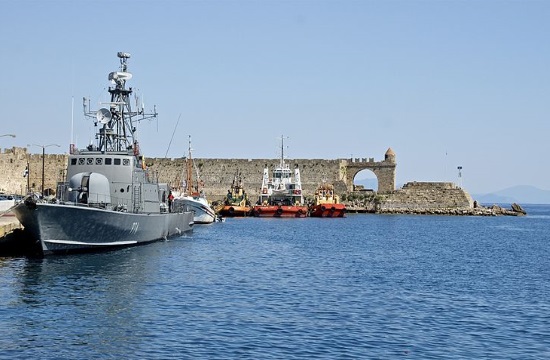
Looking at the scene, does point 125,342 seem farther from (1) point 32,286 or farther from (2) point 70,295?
(1) point 32,286

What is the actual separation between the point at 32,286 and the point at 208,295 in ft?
18.0

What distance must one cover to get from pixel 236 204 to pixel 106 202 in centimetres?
5456

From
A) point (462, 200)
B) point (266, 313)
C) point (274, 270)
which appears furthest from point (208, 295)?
point (462, 200)

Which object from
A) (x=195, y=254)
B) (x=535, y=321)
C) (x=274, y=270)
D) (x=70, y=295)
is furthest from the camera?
(x=195, y=254)

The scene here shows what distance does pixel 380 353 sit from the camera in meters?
16.3

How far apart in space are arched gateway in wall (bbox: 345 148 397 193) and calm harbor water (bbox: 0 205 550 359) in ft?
204

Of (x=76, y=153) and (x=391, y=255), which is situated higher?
(x=76, y=153)

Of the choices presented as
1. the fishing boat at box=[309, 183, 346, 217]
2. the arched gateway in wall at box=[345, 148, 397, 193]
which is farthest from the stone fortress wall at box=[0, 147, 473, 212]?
the fishing boat at box=[309, 183, 346, 217]

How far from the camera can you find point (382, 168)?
329 ft

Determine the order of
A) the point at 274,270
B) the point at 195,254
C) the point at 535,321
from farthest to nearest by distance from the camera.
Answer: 1. the point at 195,254
2. the point at 274,270
3. the point at 535,321

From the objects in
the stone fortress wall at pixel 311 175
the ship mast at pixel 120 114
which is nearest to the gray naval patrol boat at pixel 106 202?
the ship mast at pixel 120 114

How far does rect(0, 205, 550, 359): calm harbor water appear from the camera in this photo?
16.6 metres

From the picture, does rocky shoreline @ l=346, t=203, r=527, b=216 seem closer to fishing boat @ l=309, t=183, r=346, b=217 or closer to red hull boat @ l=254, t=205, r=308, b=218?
fishing boat @ l=309, t=183, r=346, b=217

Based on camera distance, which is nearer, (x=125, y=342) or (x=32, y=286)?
(x=125, y=342)
